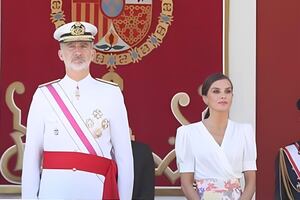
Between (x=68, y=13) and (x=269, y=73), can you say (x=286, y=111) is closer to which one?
(x=269, y=73)

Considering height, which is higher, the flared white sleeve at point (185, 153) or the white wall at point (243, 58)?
the white wall at point (243, 58)

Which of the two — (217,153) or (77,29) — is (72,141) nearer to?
(77,29)

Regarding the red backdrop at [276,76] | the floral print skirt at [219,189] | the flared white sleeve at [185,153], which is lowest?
the floral print skirt at [219,189]

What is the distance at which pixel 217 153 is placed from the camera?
384cm

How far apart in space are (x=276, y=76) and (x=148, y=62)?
843mm

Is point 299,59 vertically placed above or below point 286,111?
above

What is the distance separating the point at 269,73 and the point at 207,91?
102 centimetres

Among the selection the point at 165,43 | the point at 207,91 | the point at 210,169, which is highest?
the point at 165,43

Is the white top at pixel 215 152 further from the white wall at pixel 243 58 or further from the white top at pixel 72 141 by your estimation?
the white wall at pixel 243 58

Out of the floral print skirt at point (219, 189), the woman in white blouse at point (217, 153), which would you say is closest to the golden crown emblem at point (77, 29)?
the woman in white blouse at point (217, 153)

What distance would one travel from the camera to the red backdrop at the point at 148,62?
15.7 ft

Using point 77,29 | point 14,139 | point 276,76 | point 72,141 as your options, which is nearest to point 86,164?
point 72,141

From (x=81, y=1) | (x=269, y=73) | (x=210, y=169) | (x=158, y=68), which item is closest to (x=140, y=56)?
(x=158, y=68)

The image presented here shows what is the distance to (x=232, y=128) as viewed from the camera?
395 centimetres
